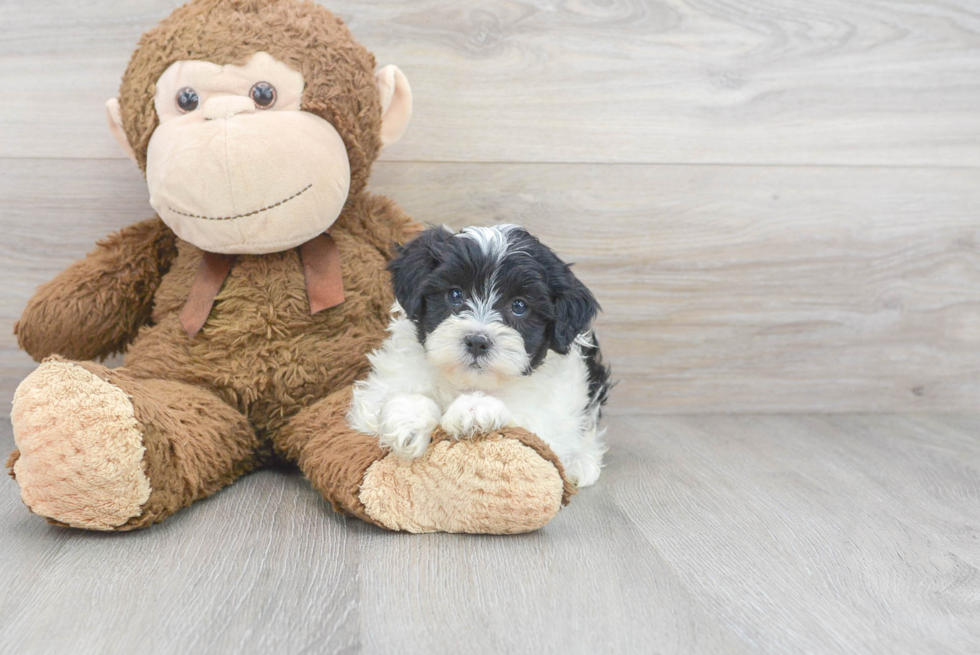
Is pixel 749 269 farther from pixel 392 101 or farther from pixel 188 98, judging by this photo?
pixel 188 98

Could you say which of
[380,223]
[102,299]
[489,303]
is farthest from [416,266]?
[102,299]

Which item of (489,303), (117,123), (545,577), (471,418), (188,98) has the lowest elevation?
(545,577)

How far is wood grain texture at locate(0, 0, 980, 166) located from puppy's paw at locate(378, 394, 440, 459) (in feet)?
2.89

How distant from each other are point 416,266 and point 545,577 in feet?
1.95

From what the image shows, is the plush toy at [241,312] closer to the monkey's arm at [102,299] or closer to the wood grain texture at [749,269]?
the monkey's arm at [102,299]

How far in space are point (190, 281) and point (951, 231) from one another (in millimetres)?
2030

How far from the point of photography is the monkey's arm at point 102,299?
1681mm

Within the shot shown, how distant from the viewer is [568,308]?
1.43 meters

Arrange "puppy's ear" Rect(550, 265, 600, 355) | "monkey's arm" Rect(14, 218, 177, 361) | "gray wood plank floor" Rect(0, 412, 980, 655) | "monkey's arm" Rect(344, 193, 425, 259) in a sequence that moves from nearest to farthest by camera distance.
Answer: "gray wood plank floor" Rect(0, 412, 980, 655) → "puppy's ear" Rect(550, 265, 600, 355) → "monkey's arm" Rect(14, 218, 177, 361) → "monkey's arm" Rect(344, 193, 425, 259)

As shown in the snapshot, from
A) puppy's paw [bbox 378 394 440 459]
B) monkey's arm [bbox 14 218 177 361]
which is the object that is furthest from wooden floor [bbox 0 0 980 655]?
monkey's arm [bbox 14 218 177 361]

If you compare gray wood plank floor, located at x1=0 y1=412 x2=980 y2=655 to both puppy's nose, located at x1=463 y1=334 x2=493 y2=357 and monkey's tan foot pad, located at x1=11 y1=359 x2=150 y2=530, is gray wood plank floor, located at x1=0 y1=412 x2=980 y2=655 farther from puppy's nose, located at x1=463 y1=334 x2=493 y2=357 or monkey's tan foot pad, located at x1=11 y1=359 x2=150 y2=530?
puppy's nose, located at x1=463 y1=334 x2=493 y2=357

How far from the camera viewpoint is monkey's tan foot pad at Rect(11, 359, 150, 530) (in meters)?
1.22

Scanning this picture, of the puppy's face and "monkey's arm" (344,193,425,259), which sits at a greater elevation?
the puppy's face

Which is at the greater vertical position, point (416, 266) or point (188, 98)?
point (188, 98)
